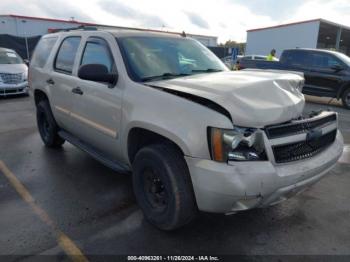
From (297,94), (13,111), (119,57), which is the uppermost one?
(119,57)

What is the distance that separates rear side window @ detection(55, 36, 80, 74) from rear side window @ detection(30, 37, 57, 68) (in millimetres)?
392

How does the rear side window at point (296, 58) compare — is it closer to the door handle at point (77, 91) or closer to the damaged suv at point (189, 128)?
the damaged suv at point (189, 128)

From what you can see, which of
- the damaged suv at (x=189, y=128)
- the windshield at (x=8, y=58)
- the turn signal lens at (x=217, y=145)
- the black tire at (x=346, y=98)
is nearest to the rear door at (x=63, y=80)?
the damaged suv at (x=189, y=128)

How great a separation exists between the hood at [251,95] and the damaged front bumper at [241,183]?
0.36 metres

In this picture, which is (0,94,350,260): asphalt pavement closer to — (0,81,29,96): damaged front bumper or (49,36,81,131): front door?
(49,36,81,131): front door

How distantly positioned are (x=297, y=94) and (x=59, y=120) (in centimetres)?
339

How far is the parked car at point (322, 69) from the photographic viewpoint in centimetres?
1033

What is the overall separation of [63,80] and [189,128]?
8.37ft

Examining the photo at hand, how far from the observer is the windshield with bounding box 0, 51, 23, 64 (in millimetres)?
11105

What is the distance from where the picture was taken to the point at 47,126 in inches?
210

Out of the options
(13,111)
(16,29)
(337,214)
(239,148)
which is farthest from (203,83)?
(16,29)

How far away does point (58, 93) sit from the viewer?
175 inches

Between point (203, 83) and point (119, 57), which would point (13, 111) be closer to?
point (119, 57)

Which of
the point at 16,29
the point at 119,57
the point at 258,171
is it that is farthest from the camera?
the point at 16,29
